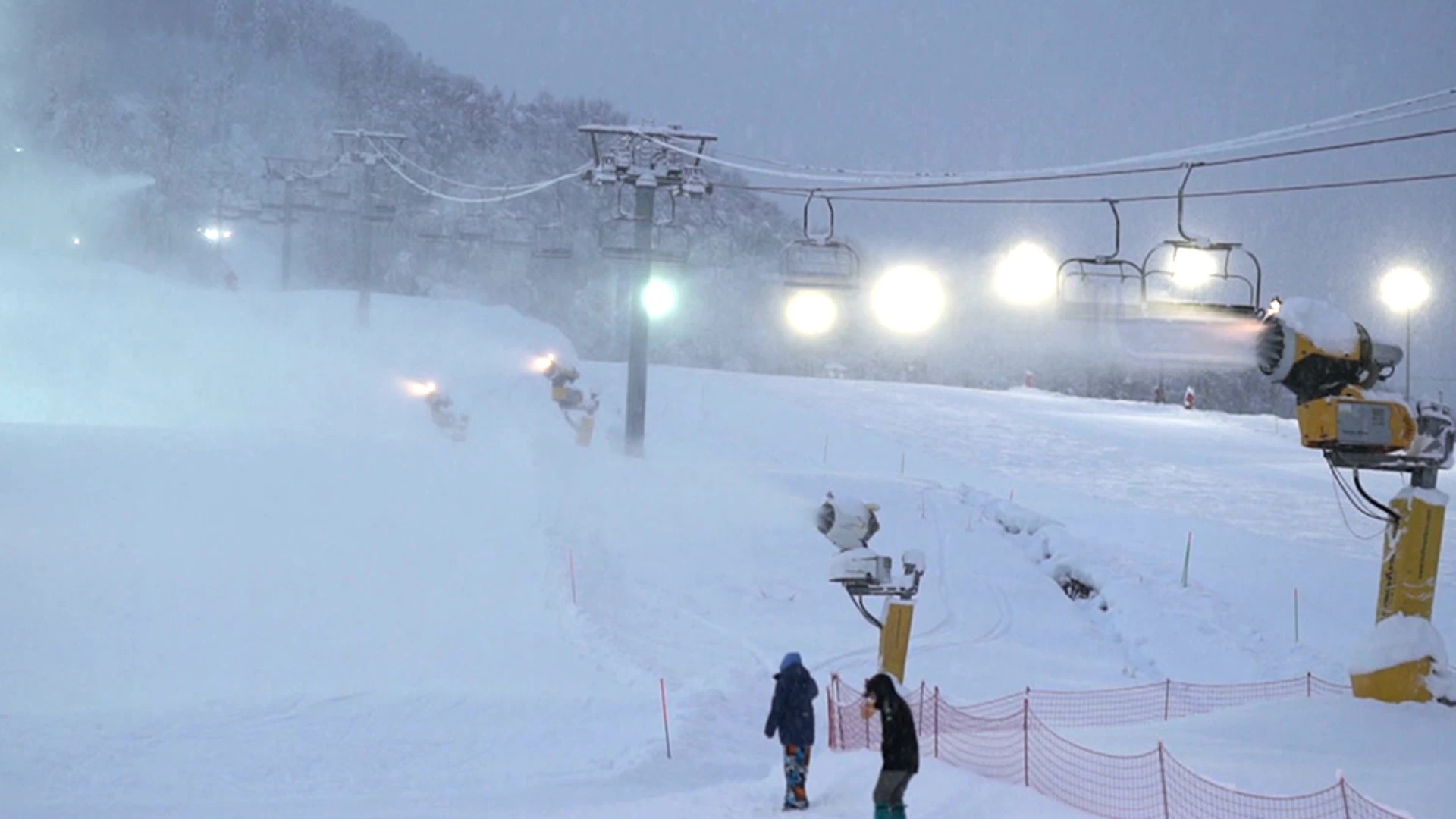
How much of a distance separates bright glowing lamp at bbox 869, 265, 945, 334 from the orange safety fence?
A: 205 inches

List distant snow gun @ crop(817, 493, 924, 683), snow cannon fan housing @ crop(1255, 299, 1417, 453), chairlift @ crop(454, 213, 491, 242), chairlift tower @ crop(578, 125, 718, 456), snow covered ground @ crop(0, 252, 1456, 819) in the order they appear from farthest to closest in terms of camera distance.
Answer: chairlift @ crop(454, 213, 491, 242)
chairlift tower @ crop(578, 125, 718, 456)
snow cannon fan housing @ crop(1255, 299, 1417, 453)
snow covered ground @ crop(0, 252, 1456, 819)
distant snow gun @ crop(817, 493, 924, 683)

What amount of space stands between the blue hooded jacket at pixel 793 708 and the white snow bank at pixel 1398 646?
5.86 m

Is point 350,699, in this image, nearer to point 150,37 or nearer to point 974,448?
point 974,448

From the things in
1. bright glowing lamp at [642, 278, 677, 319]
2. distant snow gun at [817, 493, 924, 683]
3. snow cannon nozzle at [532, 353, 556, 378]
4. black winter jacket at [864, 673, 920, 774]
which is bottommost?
black winter jacket at [864, 673, 920, 774]

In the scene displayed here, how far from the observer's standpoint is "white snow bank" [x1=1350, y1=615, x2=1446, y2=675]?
473 inches

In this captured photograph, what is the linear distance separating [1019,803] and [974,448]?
3003 cm

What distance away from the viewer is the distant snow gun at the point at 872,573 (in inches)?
414

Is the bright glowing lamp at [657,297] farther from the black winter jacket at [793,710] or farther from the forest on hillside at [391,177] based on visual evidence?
the forest on hillside at [391,177]

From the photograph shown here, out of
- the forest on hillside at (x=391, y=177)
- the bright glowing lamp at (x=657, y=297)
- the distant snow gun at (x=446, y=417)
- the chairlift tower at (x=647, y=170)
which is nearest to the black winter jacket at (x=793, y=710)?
the chairlift tower at (x=647, y=170)

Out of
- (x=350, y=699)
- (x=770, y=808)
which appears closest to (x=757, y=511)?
(x=350, y=699)

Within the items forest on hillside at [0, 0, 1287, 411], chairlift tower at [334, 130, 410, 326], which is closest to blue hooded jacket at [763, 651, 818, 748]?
chairlift tower at [334, 130, 410, 326]

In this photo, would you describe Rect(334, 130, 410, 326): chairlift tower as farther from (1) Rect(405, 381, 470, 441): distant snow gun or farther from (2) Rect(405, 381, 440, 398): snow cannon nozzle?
(1) Rect(405, 381, 470, 441): distant snow gun

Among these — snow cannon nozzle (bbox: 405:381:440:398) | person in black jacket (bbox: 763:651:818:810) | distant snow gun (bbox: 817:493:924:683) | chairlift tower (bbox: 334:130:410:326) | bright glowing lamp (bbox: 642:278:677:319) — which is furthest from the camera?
snow cannon nozzle (bbox: 405:381:440:398)

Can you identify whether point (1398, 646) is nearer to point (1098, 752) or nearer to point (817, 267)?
point (1098, 752)
